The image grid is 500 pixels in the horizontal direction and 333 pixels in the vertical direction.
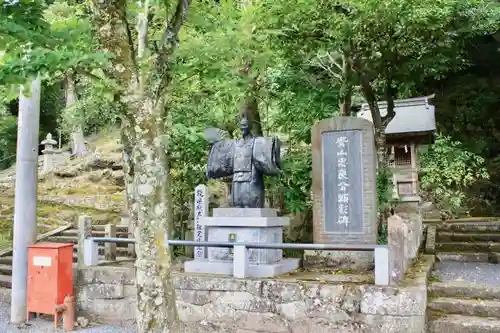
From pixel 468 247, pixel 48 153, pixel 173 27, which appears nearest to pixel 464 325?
pixel 173 27

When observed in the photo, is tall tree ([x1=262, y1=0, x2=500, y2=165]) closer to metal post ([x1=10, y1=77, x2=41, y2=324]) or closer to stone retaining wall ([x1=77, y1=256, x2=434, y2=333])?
metal post ([x1=10, y1=77, x2=41, y2=324])

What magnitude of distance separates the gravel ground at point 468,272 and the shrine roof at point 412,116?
8730mm

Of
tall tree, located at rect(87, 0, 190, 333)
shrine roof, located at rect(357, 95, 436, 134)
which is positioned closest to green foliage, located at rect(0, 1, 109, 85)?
tall tree, located at rect(87, 0, 190, 333)

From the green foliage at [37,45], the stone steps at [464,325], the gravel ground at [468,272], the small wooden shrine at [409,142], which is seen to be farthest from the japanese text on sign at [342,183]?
the small wooden shrine at [409,142]

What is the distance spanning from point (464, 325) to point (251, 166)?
383cm

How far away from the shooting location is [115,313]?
7.10 m

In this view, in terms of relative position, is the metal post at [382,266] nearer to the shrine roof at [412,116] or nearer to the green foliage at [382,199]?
the green foliage at [382,199]

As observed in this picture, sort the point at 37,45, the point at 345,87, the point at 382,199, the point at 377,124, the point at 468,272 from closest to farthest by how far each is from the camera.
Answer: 1. the point at 37,45
2. the point at 468,272
3. the point at 382,199
4. the point at 377,124
5. the point at 345,87

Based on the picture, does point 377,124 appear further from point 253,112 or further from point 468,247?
point 468,247

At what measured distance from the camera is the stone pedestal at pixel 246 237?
23.3 feet

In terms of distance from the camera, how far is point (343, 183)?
7785 millimetres

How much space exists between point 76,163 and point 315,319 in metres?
18.4

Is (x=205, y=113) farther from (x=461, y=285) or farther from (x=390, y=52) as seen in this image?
(x=461, y=285)

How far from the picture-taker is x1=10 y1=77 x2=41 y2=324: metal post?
7.34 metres
